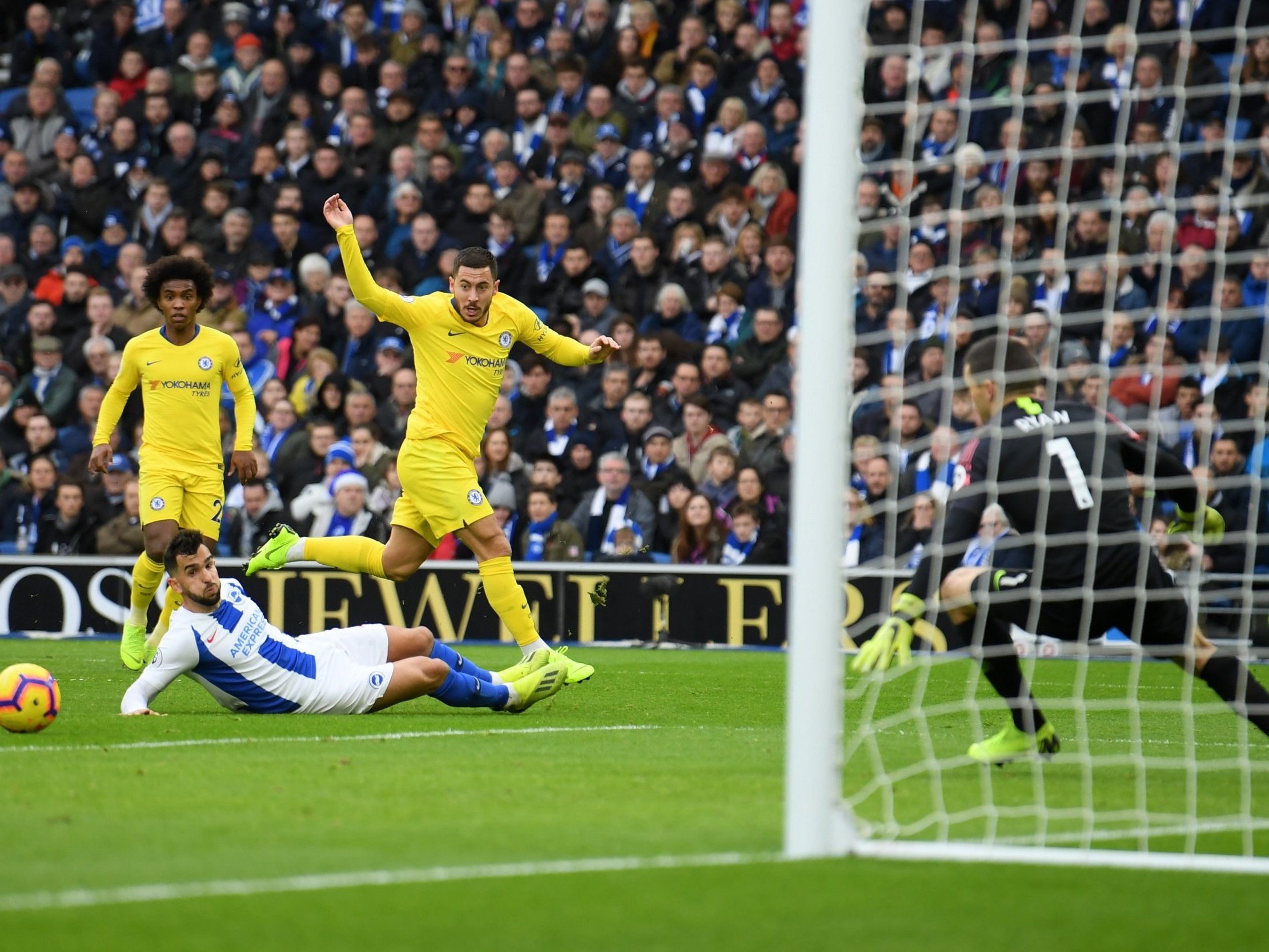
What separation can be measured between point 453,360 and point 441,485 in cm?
69

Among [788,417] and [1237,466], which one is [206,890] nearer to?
[1237,466]

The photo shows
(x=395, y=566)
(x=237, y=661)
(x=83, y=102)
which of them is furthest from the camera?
(x=83, y=102)

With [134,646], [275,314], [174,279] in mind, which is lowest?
[134,646]

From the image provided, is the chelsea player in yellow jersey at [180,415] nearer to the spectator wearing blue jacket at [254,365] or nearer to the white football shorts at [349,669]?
the white football shorts at [349,669]

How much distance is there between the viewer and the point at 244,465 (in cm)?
1075

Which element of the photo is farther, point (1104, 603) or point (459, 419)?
point (459, 419)

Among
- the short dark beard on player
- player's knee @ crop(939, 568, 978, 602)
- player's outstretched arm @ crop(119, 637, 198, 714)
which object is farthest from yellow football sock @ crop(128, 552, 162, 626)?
player's knee @ crop(939, 568, 978, 602)

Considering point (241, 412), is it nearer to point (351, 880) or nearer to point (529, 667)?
point (529, 667)

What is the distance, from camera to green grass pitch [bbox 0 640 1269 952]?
159 inches

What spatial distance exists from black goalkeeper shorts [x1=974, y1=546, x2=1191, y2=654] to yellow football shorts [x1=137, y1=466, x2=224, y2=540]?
5672 mm

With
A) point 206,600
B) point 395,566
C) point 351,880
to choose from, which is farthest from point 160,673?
point 351,880

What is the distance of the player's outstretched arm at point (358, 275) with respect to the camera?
29.4 feet

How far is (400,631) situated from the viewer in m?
8.91

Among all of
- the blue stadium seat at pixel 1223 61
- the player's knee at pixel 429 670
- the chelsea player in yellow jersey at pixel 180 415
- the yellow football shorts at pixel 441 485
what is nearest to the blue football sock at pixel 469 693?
the player's knee at pixel 429 670
